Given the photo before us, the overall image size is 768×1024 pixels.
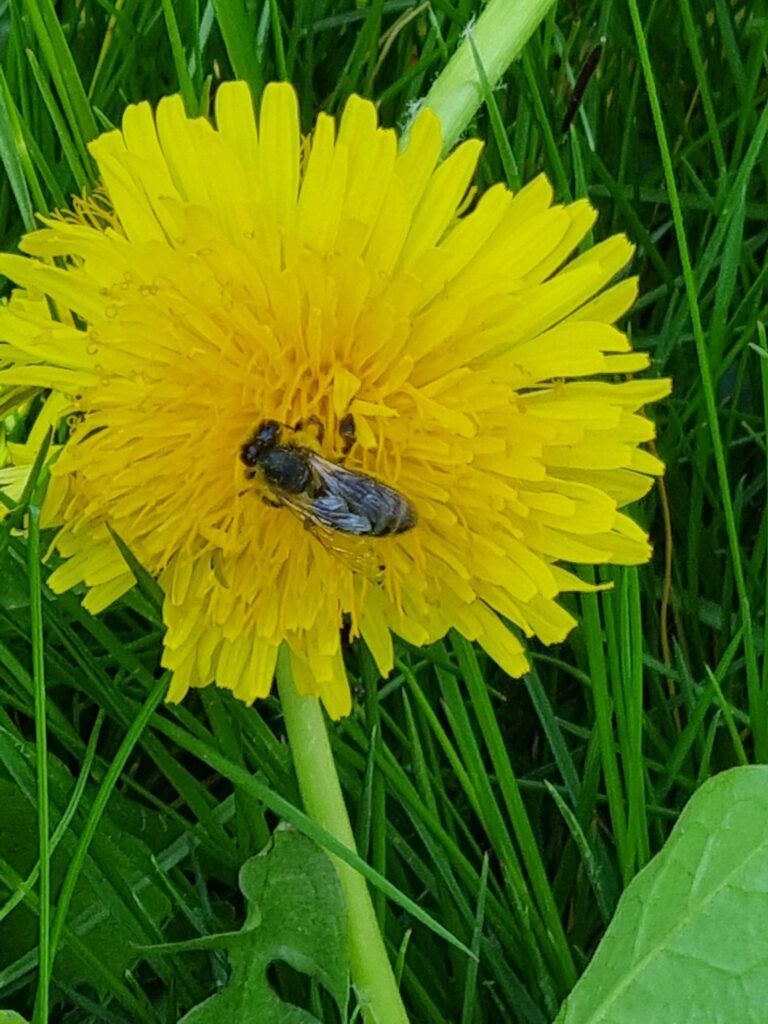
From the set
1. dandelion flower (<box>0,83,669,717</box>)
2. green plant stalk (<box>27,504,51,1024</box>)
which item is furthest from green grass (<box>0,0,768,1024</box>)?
dandelion flower (<box>0,83,669,717</box>)

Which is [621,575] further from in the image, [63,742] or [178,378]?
[63,742]

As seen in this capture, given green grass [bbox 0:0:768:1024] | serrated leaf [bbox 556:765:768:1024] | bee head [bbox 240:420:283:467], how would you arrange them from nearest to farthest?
serrated leaf [bbox 556:765:768:1024]
bee head [bbox 240:420:283:467]
green grass [bbox 0:0:768:1024]

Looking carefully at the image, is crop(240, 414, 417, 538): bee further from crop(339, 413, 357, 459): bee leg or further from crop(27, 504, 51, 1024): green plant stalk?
crop(27, 504, 51, 1024): green plant stalk

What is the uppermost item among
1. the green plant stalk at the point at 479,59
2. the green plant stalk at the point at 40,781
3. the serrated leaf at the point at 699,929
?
the green plant stalk at the point at 479,59

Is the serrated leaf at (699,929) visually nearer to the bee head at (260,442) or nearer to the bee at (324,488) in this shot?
the bee at (324,488)

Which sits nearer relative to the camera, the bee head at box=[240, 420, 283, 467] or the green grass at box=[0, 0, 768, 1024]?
the bee head at box=[240, 420, 283, 467]

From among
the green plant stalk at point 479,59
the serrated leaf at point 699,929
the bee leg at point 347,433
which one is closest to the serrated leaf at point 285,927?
the serrated leaf at point 699,929
